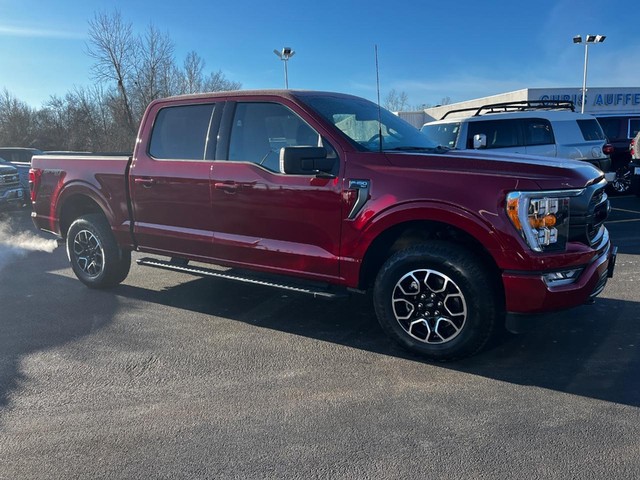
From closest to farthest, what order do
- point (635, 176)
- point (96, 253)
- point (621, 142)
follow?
point (96, 253) < point (635, 176) < point (621, 142)

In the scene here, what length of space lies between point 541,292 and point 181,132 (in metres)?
3.55

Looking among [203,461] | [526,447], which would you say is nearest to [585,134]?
[526,447]

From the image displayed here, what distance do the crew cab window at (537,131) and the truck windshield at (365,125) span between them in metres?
5.39

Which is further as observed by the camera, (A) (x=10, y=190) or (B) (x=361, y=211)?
(A) (x=10, y=190)

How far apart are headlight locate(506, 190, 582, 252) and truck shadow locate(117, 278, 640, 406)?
1.81 feet

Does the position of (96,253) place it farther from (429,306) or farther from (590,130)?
(590,130)

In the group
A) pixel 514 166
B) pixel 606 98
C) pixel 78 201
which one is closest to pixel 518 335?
pixel 514 166

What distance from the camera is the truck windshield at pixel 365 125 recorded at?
432 cm

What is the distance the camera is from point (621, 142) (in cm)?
1352

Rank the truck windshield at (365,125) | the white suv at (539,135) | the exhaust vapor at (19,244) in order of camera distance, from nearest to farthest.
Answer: the truck windshield at (365,125) → the exhaust vapor at (19,244) → the white suv at (539,135)

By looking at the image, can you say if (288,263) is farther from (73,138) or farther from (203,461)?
(73,138)

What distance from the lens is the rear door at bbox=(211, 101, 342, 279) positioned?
416 centimetres

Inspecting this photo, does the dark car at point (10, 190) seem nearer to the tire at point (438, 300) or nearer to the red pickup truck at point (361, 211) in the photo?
the red pickup truck at point (361, 211)

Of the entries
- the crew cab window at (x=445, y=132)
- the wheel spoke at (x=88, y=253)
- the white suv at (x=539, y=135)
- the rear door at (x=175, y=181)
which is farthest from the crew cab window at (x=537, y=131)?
the wheel spoke at (x=88, y=253)
